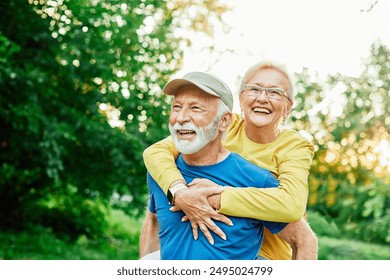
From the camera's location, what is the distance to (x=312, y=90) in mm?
4621

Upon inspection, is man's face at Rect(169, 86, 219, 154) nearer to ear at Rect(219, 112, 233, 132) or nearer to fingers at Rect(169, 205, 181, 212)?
ear at Rect(219, 112, 233, 132)

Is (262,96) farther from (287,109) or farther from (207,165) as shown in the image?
(207,165)

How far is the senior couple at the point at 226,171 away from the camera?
1454 mm

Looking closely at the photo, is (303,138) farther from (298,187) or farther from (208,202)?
(208,202)

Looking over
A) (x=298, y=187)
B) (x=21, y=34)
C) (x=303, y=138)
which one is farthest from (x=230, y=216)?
(x=21, y=34)

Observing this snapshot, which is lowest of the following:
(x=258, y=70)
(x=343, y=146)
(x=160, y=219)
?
(x=160, y=219)

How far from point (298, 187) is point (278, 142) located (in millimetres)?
163

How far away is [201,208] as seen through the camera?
1.46 m

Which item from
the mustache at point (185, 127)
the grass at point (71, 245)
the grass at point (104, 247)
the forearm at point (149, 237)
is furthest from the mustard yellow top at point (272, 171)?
the grass at point (71, 245)

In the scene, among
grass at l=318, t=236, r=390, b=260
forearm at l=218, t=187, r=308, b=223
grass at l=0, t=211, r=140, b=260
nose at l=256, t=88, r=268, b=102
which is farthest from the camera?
grass at l=318, t=236, r=390, b=260

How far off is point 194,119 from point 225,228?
10.7 inches

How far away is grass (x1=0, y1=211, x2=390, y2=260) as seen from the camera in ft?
17.5

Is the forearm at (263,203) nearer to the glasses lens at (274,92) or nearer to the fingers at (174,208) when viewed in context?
the fingers at (174,208)

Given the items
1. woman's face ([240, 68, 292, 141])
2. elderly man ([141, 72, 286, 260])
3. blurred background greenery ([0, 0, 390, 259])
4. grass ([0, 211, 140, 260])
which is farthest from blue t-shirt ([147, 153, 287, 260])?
grass ([0, 211, 140, 260])
